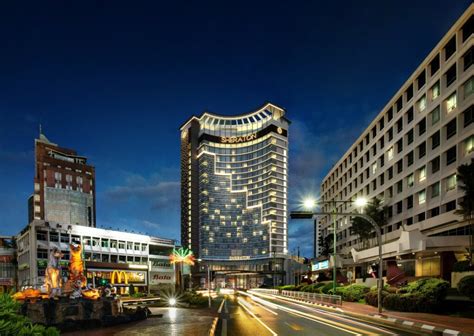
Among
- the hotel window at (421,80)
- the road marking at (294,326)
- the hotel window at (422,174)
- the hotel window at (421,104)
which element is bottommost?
the road marking at (294,326)

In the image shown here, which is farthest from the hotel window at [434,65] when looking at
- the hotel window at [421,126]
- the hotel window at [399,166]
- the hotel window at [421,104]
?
the hotel window at [399,166]

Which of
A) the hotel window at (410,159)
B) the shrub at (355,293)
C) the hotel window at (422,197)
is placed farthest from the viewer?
the hotel window at (410,159)

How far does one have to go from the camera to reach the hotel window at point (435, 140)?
48.5 meters

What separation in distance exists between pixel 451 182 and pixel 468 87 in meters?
10.7

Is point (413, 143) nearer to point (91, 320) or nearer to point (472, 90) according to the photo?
point (472, 90)

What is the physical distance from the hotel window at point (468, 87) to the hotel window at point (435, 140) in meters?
7.03

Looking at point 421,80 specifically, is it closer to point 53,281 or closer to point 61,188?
point 53,281

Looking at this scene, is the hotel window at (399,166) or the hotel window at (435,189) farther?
the hotel window at (399,166)

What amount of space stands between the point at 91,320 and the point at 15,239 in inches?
3256

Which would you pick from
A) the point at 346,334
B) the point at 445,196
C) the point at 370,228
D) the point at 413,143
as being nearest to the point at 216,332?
the point at 346,334

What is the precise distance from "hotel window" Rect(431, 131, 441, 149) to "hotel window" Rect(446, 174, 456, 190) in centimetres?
484

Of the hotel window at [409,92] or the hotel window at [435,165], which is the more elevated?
the hotel window at [409,92]

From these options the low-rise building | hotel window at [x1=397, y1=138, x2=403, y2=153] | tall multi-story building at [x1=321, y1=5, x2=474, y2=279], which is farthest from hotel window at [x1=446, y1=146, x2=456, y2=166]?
the low-rise building

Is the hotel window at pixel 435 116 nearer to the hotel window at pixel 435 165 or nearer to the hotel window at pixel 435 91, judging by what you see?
the hotel window at pixel 435 91
